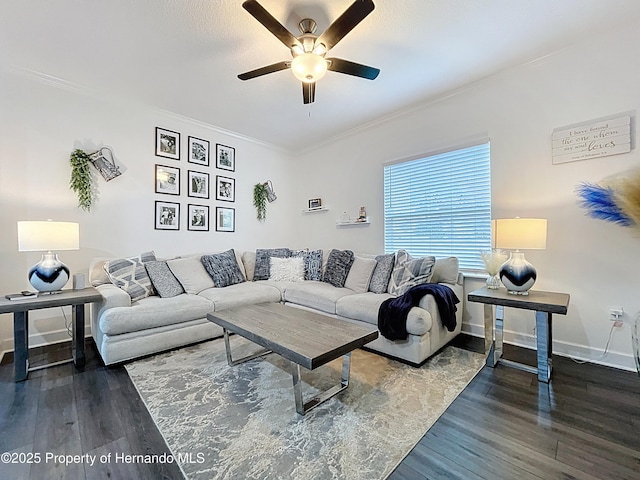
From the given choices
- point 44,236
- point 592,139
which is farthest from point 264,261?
point 592,139

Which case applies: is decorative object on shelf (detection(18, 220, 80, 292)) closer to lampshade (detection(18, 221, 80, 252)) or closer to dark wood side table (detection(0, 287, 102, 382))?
lampshade (detection(18, 221, 80, 252))

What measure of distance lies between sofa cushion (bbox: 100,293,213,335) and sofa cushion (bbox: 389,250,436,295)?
1944 millimetres

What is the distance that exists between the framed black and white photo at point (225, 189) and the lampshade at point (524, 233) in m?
3.57

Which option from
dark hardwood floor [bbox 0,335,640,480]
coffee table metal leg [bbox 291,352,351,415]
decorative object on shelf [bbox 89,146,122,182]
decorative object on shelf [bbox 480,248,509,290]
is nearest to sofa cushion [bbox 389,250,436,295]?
decorative object on shelf [bbox 480,248,509,290]

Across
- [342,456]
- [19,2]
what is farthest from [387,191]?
[19,2]

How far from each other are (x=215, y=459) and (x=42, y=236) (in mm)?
2237

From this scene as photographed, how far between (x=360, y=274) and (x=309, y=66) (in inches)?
87.4

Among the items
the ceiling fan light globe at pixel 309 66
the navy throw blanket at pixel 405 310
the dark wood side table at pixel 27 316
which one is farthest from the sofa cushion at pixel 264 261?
the ceiling fan light globe at pixel 309 66

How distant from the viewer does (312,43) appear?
2094 millimetres

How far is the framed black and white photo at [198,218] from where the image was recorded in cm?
396

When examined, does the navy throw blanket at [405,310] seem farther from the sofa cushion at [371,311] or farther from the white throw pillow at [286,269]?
the white throw pillow at [286,269]

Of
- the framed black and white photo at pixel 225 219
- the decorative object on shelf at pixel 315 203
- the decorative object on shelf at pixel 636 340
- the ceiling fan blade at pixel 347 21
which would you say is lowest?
the decorative object on shelf at pixel 636 340

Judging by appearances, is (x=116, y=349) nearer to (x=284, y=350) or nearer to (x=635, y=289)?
(x=284, y=350)

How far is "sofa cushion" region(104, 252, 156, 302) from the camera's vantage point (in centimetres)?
278
